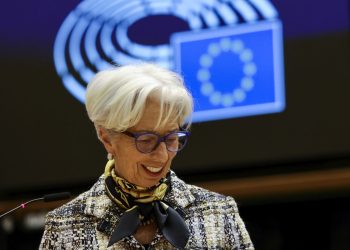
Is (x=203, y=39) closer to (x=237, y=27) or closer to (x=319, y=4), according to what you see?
(x=237, y=27)

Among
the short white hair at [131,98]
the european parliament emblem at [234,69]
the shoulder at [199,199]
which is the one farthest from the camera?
the european parliament emblem at [234,69]

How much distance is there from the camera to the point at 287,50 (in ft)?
11.3

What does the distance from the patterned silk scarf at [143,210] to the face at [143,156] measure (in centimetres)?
3

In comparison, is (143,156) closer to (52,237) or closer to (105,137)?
(105,137)

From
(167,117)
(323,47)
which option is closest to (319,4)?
(323,47)

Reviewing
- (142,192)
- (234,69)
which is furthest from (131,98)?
(234,69)

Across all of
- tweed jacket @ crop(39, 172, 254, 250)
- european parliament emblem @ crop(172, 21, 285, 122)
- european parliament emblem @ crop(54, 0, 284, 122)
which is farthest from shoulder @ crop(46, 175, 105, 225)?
european parliament emblem @ crop(172, 21, 285, 122)

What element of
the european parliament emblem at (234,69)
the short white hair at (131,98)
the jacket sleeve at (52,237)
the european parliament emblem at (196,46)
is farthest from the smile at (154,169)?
the european parliament emblem at (234,69)

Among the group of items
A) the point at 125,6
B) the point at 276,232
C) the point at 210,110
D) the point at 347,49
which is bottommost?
the point at 276,232

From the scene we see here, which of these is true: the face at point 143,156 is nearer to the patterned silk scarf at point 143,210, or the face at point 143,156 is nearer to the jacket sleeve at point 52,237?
the patterned silk scarf at point 143,210

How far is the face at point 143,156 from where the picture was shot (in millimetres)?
1944

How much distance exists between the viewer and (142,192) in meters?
2.01

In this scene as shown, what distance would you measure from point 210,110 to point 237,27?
1.22ft

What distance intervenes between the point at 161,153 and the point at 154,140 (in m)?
0.03
